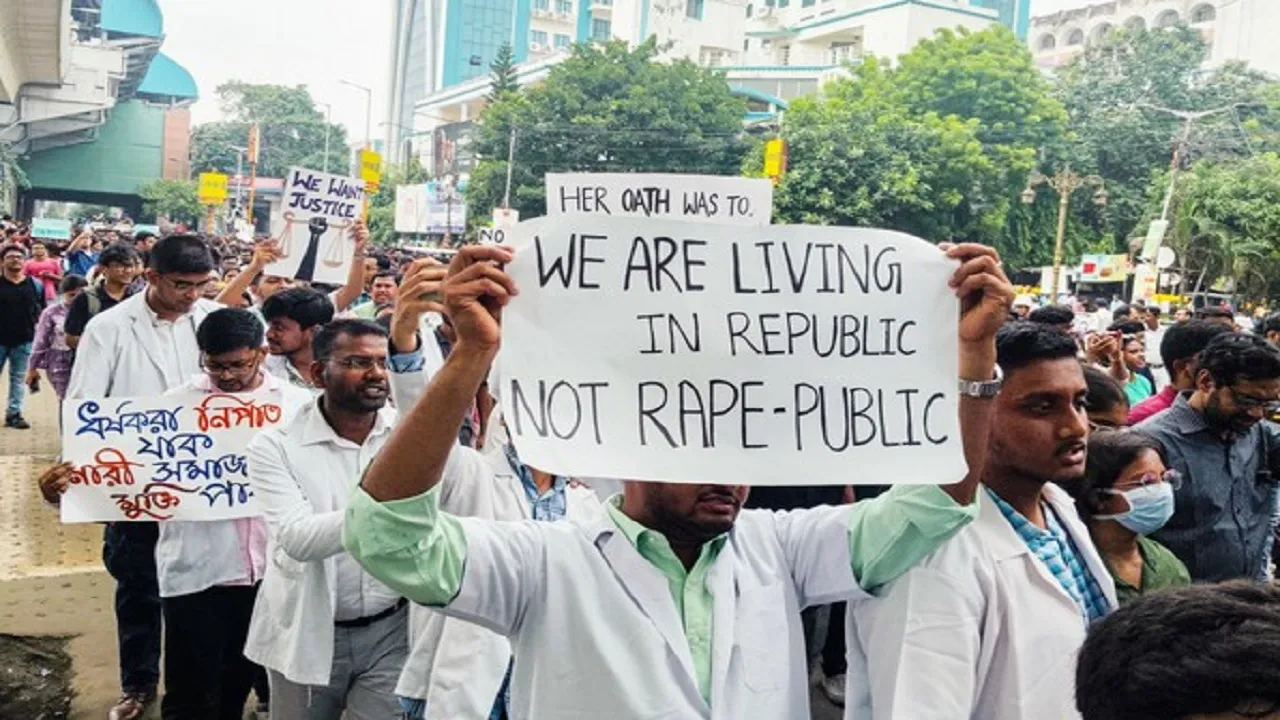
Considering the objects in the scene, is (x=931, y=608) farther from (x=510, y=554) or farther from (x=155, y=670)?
(x=155, y=670)

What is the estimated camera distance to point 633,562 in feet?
6.52

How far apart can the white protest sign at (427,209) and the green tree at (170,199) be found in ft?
31.8

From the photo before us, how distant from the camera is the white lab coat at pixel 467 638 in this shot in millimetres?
2629

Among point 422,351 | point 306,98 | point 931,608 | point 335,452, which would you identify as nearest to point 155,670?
point 335,452

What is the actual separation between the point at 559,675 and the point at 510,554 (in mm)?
221

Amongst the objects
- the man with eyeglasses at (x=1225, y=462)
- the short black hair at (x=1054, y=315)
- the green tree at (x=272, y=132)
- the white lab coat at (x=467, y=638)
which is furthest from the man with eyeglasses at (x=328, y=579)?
the green tree at (x=272, y=132)

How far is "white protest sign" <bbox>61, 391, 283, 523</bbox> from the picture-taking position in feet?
13.3

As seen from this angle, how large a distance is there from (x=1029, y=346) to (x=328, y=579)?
197 centimetres

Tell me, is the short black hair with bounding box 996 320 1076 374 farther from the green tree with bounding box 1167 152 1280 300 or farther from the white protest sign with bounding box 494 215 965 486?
the green tree with bounding box 1167 152 1280 300

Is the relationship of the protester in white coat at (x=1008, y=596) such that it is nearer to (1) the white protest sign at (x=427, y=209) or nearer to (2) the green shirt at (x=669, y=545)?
(2) the green shirt at (x=669, y=545)

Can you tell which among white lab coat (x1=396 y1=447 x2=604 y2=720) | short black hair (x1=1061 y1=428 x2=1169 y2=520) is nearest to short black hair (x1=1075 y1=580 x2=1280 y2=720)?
white lab coat (x1=396 y1=447 x2=604 y2=720)

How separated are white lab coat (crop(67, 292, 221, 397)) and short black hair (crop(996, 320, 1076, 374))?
135 inches

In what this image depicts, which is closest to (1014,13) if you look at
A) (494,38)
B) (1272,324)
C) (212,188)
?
(494,38)

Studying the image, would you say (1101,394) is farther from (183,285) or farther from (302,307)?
(183,285)
